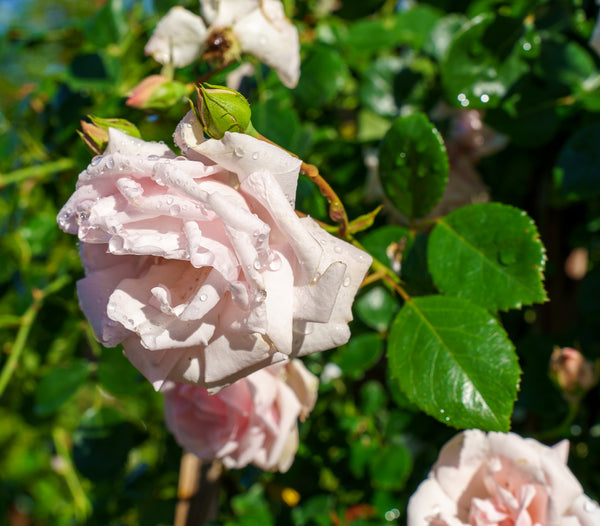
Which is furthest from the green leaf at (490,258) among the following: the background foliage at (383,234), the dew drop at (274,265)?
the dew drop at (274,265)

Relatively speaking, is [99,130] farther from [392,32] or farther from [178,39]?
[392,32]

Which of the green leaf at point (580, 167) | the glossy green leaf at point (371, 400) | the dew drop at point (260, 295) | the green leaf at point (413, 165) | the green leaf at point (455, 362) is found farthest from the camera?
the glossy green leaf at point (371, 400)

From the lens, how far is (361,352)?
86 cm

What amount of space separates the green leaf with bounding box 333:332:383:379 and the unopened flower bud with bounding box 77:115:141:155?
0.50 meters

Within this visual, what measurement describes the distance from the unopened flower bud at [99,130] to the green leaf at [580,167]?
0.54m

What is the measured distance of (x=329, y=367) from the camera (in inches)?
38.0

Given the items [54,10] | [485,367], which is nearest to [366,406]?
[485,367]

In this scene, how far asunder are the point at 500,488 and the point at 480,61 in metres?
0.54

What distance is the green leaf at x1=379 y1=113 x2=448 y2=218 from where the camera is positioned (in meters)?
0.58

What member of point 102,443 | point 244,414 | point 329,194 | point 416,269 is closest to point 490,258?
point 416,269

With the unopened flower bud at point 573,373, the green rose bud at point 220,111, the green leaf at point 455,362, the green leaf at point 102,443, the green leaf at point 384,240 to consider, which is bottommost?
the green leaf at point 102,443

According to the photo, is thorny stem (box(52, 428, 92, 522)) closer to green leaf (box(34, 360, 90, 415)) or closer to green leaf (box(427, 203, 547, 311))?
green leaf (box(34, 360, 90, 415))

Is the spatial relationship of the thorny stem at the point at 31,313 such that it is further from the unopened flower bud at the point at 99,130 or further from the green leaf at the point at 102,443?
the unopened flower bud at the point at 99,130

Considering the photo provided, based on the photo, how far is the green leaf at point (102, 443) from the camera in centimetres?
87
